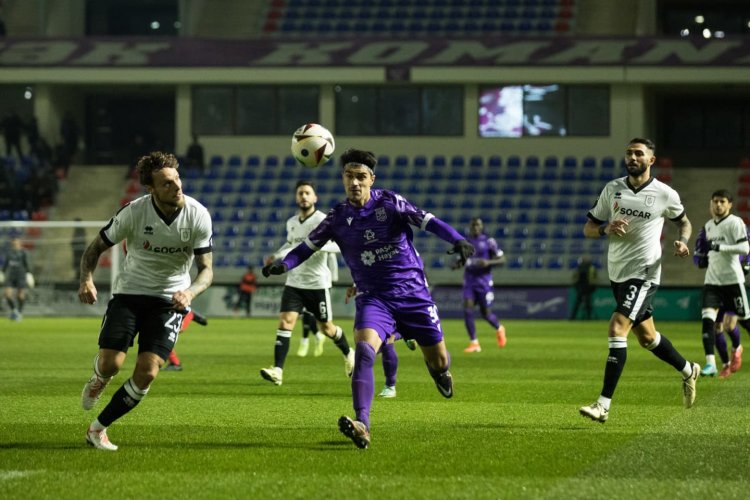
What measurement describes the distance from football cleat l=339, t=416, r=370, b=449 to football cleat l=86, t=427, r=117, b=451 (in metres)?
1.65

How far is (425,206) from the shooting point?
40.2 m

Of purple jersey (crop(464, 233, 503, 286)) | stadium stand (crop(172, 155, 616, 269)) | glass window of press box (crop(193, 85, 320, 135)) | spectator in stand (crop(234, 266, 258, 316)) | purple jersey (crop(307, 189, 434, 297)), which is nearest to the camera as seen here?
purple jersey (crop(307, 189, 434, 297))

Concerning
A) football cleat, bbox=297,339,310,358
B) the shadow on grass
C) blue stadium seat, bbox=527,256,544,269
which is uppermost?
the shadow on grass

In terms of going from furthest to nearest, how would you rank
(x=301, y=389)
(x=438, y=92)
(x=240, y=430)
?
(x=438, y=92) < (x=301, y=389) < (x=240, y=430)

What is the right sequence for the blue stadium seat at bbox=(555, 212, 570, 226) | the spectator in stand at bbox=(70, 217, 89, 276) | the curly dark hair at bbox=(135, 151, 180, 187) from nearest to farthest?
the curly dark hair at bbox=(135, 151, 180, 187) → the spectator in stand at bbox=(70, 217, 89, 276) → the blue stadium seat at bbox=(555, 212, 570, 226)

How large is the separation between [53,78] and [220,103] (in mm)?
5833

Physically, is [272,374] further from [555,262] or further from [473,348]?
[555,262]

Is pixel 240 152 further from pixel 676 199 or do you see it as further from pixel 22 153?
pixel 676 199

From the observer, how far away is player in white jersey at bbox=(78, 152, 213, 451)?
8.82 meters

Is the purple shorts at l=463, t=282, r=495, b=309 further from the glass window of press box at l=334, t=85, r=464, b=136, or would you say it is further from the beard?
the glass window of press box at l=334, t=85, r=464, b=136

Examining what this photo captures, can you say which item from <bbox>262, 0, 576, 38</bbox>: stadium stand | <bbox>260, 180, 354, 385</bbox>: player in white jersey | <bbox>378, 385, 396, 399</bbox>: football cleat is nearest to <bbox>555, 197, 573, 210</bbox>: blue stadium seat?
<bbox>262, 0, 576, 38</bbox>: stadium stand

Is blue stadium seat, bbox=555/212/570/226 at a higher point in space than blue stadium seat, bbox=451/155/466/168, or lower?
lower

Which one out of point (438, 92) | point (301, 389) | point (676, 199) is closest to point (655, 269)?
point (676, 199)

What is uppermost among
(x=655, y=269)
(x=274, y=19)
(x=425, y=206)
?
(x=274, y=19)
